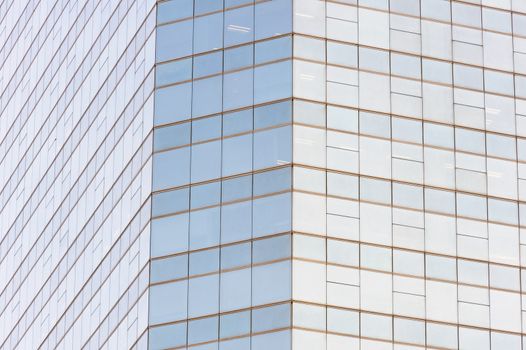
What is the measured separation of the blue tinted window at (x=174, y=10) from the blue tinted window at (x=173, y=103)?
126 inches

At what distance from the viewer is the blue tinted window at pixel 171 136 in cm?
8206

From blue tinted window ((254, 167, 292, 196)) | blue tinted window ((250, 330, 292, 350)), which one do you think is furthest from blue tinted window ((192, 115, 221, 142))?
blue tinted window ((250, 330, 292, 350))

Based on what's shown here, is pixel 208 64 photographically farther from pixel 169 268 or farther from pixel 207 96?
pixel 169 268

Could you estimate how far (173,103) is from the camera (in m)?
83.0

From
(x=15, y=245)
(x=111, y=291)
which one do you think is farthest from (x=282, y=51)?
(x=15, y=245)

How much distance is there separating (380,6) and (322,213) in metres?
10.4

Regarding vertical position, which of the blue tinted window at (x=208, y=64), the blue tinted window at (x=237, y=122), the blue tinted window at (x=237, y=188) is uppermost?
the blue tinted window at (x=208, y=64)

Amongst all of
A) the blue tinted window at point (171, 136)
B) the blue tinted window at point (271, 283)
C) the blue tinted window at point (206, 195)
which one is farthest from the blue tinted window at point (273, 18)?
the blue tinted window at point (271, 283)

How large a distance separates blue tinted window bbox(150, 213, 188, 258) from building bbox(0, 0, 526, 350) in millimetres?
76

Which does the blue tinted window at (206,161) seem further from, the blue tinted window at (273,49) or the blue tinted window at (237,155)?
the blue tinted window at (273,49)

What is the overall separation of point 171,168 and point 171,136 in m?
1.48

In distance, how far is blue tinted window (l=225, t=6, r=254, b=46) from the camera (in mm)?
82375

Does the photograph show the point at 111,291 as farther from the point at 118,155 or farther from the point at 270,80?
the point at 270,80

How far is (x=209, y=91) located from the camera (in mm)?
82312
